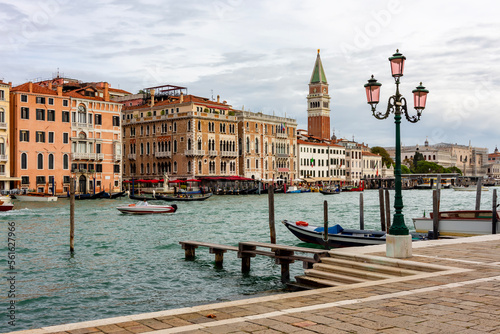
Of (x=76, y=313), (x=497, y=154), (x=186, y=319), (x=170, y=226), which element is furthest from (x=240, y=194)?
(x=497, y=154)

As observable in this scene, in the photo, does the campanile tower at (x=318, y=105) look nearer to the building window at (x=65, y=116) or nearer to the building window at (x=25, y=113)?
the building window at (x=65, y=116)

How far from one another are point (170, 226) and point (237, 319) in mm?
18860

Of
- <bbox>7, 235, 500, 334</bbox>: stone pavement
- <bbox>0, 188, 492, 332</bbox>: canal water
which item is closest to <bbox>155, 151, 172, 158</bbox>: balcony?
<bbox>0, 188, 492, 332</bbox>: canal water

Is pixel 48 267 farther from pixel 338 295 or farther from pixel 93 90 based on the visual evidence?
pixel 93 90

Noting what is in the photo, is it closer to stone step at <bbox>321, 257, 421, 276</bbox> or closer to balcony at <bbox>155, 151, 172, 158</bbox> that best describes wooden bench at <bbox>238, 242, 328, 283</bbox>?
stone step at <bbox>321, 257, 421, 276</bbox>

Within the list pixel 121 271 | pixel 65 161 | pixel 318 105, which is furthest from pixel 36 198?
pixel 318 105

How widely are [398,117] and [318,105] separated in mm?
87572

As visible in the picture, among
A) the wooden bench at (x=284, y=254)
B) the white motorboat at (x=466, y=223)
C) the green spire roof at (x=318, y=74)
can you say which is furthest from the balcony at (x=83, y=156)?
the green spire roof at (x=318, y=74)

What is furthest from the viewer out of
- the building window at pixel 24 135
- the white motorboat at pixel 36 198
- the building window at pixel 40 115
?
the building window at pixel 40 115

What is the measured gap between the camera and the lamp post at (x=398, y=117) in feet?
26.8

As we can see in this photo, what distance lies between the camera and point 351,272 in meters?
7.79

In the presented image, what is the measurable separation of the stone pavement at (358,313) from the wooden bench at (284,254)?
2391mm

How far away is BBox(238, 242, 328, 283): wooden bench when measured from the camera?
9238 mm

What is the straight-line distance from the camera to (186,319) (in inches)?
213
